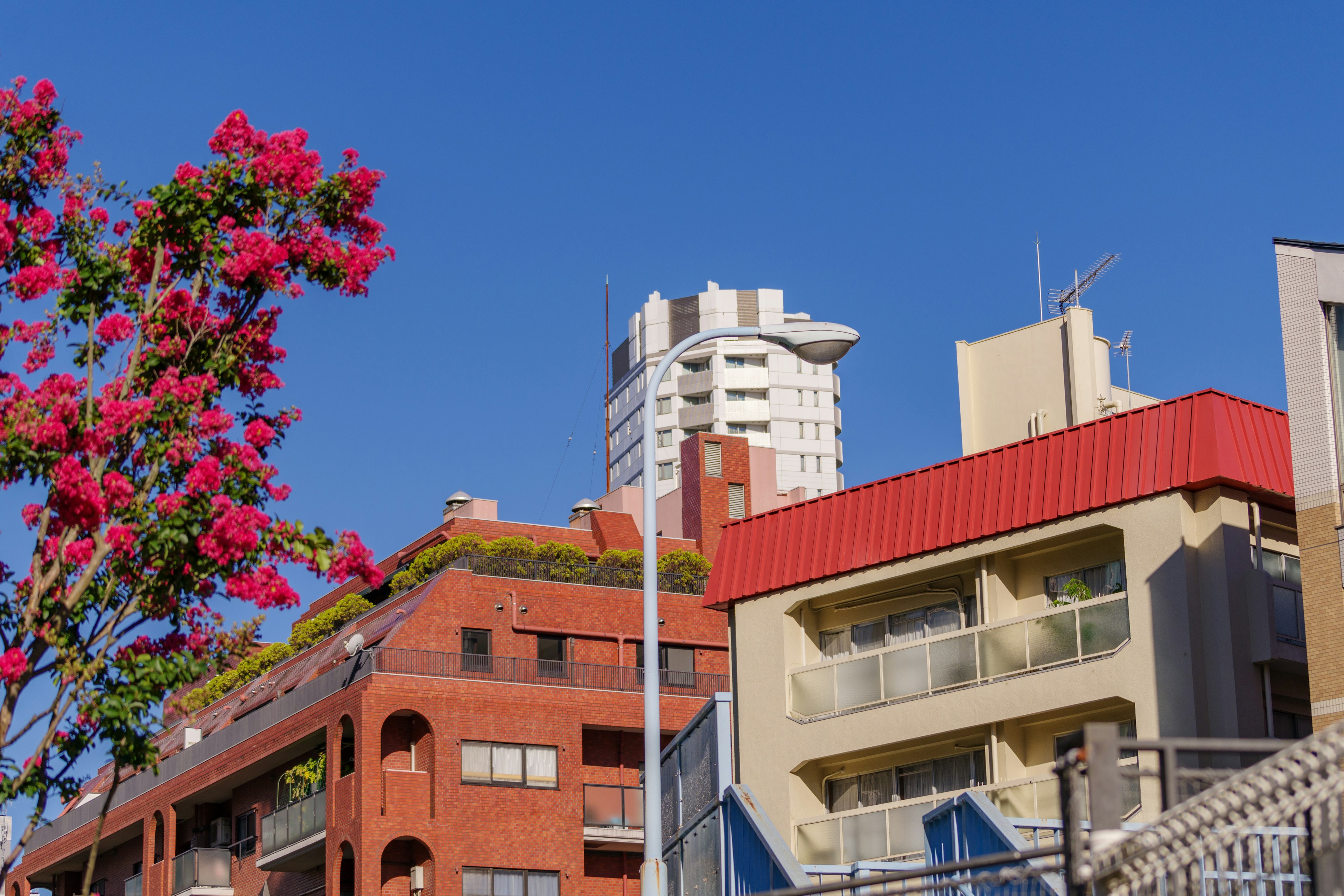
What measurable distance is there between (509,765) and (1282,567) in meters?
25.1

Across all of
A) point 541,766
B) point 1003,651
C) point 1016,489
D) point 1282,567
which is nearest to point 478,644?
point 541,766

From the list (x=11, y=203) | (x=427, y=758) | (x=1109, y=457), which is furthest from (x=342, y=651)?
(x=11, y=203)

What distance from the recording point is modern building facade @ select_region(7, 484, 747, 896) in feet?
145

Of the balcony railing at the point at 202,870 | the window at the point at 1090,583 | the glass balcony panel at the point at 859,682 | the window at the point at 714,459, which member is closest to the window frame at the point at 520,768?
the balcony railing at the point at 202,870

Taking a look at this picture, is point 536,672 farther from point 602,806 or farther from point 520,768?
point 602,806

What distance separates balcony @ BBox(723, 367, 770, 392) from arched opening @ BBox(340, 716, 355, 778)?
9778 centimetres

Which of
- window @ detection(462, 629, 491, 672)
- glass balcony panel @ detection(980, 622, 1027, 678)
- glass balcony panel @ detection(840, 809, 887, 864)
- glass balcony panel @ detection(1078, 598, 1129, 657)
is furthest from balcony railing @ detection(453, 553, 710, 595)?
glass balcony panel @ detection(1078, 598, 1129, 657)

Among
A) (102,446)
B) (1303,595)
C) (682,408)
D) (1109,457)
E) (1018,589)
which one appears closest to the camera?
(102,446)

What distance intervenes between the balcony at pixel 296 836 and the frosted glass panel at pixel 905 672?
2252 centimetres

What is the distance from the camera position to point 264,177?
1377 cm

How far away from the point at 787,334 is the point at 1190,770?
9.51m

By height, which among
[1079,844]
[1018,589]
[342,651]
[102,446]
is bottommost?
[1079,844]

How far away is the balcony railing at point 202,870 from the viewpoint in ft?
169

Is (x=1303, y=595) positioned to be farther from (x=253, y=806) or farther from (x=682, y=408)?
(x=682, y=408)
